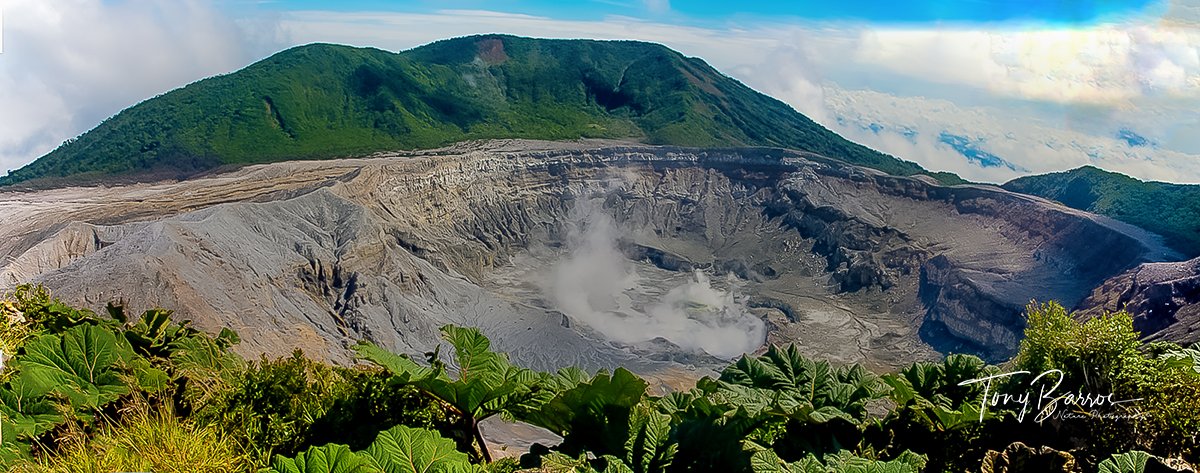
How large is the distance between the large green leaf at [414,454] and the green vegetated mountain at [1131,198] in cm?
5570

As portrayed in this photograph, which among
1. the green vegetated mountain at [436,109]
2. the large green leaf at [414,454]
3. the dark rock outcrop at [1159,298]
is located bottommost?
the dark rock outcrop at [1159,298]

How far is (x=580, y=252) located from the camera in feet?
238

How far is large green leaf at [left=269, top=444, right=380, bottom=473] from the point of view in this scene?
470cm

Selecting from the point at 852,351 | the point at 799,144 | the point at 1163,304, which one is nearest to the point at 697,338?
the point at 852,351

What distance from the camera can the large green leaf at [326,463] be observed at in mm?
4703

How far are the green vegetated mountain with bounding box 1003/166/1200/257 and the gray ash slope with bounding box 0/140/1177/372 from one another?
8.38ft

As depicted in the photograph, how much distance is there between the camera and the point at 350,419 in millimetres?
6969

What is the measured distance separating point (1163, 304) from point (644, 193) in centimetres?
5149

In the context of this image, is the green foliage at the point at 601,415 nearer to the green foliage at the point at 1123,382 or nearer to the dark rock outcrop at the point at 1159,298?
the green foliage at the point at 1123,382

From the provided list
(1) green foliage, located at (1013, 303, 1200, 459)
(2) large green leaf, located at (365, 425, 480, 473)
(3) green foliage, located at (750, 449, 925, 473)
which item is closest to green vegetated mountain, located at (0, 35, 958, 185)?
(1) green foliage, located at (1013, 303, 1200, 459)

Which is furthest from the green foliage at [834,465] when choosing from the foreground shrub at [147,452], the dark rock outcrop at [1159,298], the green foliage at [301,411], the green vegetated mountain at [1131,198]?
the green vegetated mountain at [1131,198]

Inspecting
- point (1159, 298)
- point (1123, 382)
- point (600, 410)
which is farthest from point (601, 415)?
point (1159, 298)

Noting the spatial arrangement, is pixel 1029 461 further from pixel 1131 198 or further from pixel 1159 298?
pixel 1131 198

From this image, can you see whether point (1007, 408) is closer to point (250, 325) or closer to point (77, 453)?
point (77, 453)
